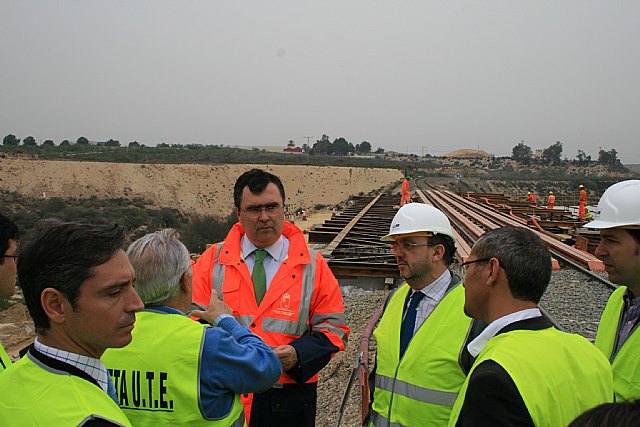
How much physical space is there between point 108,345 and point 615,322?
7.56 feet

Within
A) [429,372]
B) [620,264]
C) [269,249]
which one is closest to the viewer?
[429,372]

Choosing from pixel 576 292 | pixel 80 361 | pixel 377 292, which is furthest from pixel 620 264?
pixel 377 292

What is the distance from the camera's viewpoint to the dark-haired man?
4.54 feet

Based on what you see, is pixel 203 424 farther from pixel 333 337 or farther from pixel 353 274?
pixel 353 274

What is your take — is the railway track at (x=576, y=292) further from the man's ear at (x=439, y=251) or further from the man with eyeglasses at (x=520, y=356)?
the man with eyeglasses at (x=520, y=356)

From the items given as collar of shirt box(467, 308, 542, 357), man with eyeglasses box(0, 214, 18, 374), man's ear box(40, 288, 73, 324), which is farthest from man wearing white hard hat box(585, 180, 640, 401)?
man with eyeglasses box(0, 214, 18, 374)

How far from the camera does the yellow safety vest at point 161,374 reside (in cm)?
197

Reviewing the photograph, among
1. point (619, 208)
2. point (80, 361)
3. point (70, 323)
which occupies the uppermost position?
point (619, 208)

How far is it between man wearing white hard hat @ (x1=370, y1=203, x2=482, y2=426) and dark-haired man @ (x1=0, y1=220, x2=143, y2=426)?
4.51 feet

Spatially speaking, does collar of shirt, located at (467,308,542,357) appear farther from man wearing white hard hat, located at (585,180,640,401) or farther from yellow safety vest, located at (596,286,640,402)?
man wearing white hard hat, located at (585,180,640,401)

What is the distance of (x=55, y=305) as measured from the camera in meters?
1.57

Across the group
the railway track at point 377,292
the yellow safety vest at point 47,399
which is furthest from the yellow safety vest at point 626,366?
the yellow safety vest at point 47,399

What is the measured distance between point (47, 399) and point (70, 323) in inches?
10.2

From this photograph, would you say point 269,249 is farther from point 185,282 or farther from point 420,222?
point 185,282
